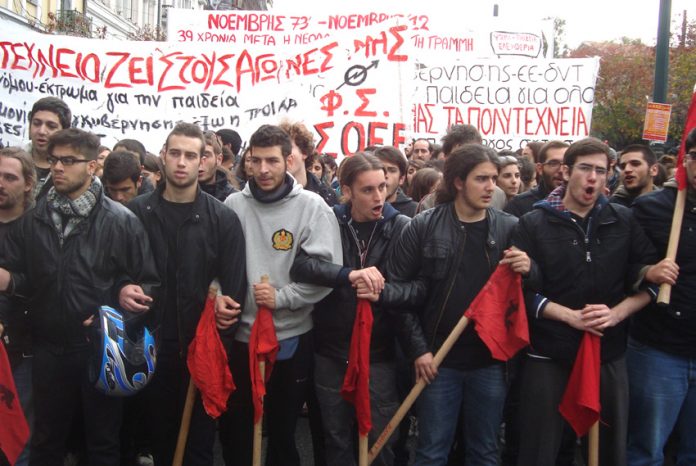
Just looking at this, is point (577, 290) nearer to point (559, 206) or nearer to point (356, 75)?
point (559, 206)

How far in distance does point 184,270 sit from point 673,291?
2383 millimetres

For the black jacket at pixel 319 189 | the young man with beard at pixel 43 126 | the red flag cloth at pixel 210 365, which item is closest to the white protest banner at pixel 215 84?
the black jacket at pixel 319 189

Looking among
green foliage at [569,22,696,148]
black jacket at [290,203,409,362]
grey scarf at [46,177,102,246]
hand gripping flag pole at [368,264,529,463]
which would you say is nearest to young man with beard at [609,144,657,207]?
hand gripping flag pole at [368,264,529,463]

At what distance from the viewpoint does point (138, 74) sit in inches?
291

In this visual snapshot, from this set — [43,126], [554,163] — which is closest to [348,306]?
[554,163]

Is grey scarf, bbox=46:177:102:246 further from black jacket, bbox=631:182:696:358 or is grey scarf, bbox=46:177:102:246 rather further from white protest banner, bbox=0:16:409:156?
white protest banner, bbox=0:16:409:156

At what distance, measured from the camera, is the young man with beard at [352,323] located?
3.57 meters

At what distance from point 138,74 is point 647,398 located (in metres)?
5.96

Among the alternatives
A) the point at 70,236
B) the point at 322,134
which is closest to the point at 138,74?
the point at 322,134

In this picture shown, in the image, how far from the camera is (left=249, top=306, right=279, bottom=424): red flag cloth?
342 cm

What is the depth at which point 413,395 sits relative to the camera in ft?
11.1

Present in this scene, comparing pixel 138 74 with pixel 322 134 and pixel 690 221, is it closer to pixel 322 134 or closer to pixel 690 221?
A: pixel 322 134

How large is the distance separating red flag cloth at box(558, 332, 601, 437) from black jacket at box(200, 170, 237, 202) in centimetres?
242

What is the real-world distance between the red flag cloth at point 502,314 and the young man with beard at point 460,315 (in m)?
0.09
